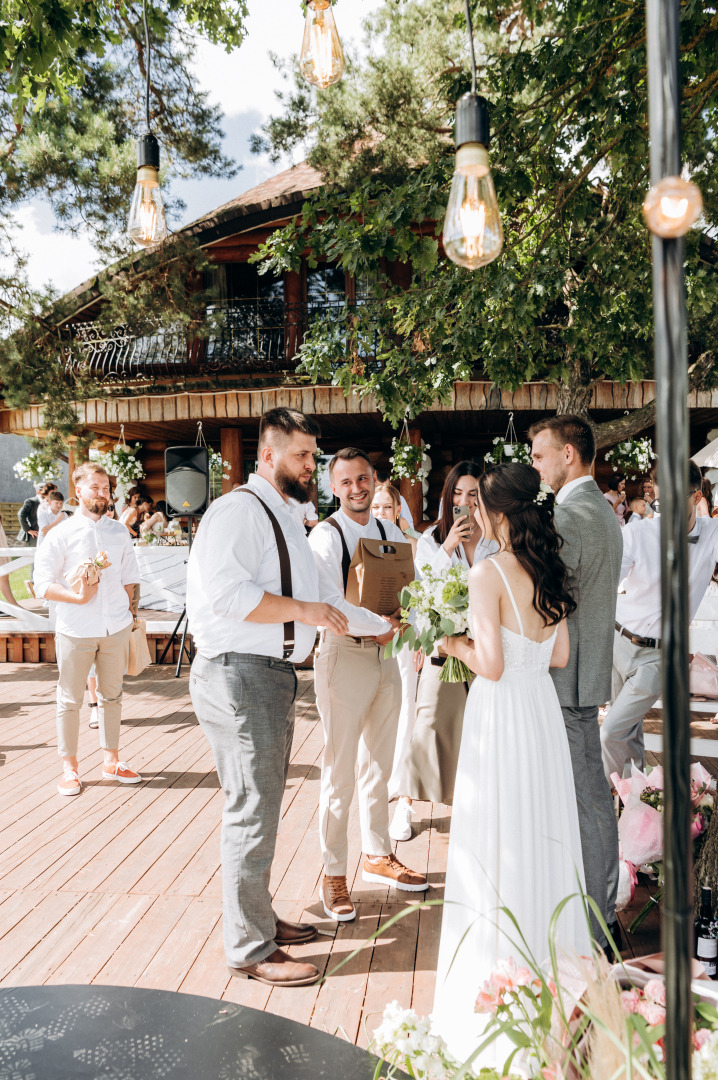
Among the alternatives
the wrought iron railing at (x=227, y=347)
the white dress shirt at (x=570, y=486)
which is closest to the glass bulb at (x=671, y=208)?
the white dress shirt at (x=570, y=486)

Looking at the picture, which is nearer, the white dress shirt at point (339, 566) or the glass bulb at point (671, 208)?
the glass bulb at point (671, 208)

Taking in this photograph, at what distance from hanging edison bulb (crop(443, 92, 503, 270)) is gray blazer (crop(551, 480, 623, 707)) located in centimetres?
151

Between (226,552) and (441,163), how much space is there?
292 cm

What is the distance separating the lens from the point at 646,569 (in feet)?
13.3

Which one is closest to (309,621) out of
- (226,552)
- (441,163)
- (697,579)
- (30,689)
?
(226,552)

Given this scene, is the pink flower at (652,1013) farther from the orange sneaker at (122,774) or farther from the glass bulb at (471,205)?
the orange sneaker at (122,774)

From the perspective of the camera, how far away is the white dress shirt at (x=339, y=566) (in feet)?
10.2

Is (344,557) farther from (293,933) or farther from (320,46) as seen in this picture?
(320,46)

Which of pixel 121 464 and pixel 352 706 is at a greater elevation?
pixel 121 464

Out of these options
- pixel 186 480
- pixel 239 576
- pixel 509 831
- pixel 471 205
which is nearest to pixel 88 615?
pixel 239 576

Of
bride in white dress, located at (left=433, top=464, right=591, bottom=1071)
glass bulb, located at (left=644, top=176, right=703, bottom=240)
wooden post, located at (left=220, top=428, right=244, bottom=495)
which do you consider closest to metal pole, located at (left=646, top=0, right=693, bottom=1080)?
glass bulb, located at (left=644, top=176, right=703, bottom=240)

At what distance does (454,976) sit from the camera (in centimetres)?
219

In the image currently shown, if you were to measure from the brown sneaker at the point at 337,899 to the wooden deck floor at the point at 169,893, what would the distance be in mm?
48

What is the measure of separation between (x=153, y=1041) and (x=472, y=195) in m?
1.67
